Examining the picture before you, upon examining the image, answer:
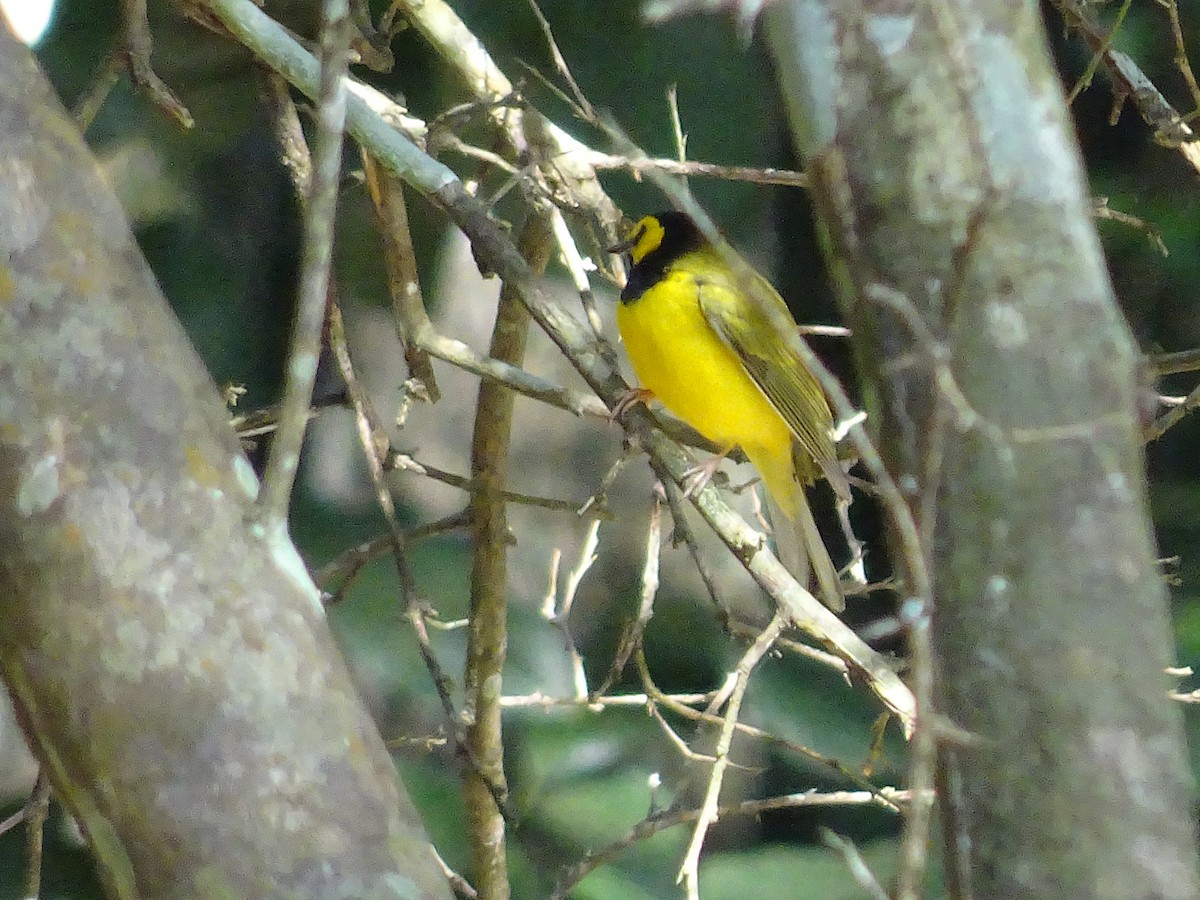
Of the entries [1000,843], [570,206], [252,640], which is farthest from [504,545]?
[1000,843]

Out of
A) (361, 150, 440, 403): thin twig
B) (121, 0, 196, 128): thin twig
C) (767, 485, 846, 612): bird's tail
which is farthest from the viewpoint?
(767, 485, 846, 612): bird's tail

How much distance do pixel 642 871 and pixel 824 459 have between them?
1791 mm

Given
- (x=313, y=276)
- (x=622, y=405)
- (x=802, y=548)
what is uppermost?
(x=313, y=276)

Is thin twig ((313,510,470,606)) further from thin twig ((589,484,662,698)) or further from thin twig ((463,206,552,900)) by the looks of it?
thin twig ((589,484,662,698))

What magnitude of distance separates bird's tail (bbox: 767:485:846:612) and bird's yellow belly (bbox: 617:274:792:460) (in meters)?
0.20

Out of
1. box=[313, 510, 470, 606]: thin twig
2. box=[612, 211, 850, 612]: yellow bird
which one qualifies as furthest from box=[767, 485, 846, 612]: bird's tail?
box=[313, 510, 470, 606]: thin twig

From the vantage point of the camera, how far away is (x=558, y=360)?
14.6ft

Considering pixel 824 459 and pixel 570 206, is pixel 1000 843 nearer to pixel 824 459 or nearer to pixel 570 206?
pixel 570 206

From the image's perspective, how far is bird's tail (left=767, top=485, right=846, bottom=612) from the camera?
7.86 feet

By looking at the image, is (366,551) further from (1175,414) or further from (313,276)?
(1175,414)

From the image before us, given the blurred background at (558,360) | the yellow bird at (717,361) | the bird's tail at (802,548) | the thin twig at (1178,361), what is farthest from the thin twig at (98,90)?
the blurred background at (558,360)

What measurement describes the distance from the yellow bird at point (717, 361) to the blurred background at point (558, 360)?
1.40 meters

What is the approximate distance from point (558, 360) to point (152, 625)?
3.53 meters

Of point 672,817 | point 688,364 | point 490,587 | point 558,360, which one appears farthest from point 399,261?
point 558,360
